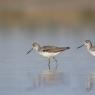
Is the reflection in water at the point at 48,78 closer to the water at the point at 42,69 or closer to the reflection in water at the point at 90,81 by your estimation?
the water at the point at 42,69

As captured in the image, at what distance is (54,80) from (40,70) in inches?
36.9

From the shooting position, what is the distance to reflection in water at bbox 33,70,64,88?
11688mm

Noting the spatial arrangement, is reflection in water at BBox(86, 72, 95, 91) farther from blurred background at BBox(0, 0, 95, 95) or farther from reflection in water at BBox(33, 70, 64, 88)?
reflection in water at BBox(33, 70, 64, 88)

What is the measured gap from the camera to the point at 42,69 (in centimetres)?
1296

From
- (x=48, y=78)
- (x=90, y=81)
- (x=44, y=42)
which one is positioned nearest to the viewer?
(x=90, y=81)

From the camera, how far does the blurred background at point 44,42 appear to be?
38.0ft

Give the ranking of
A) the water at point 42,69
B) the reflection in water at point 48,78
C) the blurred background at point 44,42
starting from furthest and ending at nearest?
the reflection in water at point 48,78, the blurred background at point 44,42, the water at point 42,69

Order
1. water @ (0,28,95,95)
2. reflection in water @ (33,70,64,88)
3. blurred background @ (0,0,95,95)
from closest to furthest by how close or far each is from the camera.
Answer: water @ (0,28,95,95) → blurred background @ (0,0,95,95) → reflection in water @ (33,70,64,88)

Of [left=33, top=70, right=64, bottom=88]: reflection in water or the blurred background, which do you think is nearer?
the blurred background

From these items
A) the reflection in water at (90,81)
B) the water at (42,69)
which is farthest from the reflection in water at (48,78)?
the reflection in water at (90,81)

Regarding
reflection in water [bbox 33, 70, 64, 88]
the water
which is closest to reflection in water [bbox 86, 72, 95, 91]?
the water

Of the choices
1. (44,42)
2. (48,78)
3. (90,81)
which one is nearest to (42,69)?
(48,78)

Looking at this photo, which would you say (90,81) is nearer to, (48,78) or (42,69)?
(48,78)

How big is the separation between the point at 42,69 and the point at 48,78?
2.82 feet
